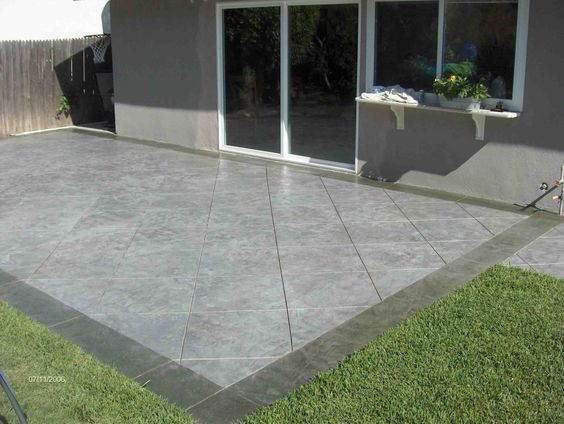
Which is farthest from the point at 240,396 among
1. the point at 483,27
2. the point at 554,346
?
the point at 483,27

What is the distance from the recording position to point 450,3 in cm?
789

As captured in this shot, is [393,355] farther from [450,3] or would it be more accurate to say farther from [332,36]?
[332,36]

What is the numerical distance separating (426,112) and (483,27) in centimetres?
122

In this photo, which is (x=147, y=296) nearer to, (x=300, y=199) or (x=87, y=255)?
(x=87, y=255)

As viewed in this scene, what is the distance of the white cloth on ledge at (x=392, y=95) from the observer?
827 centimetres

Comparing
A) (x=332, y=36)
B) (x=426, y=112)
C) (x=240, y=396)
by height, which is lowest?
(x=240, y=396)

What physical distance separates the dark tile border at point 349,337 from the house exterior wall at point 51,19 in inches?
447

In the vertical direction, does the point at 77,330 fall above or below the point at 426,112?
below

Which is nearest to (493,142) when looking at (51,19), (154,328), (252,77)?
(252,77)

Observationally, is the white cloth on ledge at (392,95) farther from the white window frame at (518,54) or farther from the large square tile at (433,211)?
the large square tile at (433,211)

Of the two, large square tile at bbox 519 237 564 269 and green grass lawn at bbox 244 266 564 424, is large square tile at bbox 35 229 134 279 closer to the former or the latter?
green grass lawn at bbox 244 266 564 424

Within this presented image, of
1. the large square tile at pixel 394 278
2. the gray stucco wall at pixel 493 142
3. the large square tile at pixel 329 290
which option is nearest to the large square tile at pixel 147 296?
the large square tile at pixel 329 290

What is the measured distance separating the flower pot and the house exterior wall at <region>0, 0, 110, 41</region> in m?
9.49

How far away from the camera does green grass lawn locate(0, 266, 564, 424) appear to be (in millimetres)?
3621
